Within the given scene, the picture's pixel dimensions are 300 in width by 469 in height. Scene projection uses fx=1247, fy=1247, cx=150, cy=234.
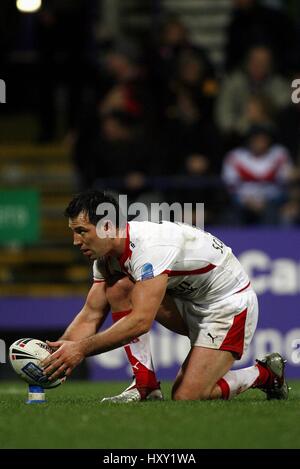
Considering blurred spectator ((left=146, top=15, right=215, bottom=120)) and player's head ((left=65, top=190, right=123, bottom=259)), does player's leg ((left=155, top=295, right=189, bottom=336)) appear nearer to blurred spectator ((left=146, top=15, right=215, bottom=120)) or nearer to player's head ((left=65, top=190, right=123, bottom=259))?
player's head ((left=65, top=190, right=123, bottom=259))

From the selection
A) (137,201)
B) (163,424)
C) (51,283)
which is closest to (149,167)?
(137,201)

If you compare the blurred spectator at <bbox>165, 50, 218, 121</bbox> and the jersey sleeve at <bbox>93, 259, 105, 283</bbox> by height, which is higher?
the blurred spectator at <bbox>165, 50, 218, 121</bbox>

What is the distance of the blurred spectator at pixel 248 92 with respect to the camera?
16.8 m

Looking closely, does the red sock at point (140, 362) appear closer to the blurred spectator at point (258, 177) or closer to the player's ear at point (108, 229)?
the player's ear at point (108, 229)

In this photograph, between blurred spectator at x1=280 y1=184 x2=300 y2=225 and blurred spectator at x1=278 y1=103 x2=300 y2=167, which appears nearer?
blurred spectator at x1=280 y1=184 x2=300 y2=225

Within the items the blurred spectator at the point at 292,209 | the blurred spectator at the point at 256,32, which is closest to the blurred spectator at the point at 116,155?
the blurred spectator at the point at 292,209

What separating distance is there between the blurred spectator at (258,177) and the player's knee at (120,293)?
19.7 feet

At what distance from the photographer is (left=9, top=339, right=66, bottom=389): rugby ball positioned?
8.79 meters

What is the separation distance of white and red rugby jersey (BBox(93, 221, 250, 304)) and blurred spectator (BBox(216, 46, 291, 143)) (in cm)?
717

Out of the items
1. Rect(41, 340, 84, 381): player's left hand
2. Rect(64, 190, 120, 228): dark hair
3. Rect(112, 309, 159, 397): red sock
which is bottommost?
Rect(112, 309, 159, 397): red sock
